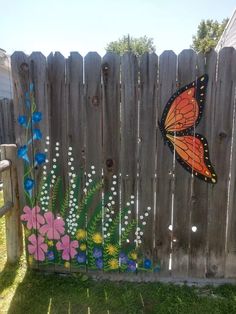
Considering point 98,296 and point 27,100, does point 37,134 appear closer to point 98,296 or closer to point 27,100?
point 27,100

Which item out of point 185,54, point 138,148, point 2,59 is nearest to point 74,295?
point 138,148

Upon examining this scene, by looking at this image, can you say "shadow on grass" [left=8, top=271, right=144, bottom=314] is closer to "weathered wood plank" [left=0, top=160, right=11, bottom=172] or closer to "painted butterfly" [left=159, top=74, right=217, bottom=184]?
"weathered wood plank" [left=0, top=160, right=11, bottom=172]

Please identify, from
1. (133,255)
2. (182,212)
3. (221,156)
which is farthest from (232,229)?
(133,255)

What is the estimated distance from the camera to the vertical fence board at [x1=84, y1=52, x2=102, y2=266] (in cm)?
279

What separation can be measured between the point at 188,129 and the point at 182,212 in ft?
2.55

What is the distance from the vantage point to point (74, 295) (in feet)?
9.45

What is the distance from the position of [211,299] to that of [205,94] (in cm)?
178

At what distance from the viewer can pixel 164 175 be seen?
291 centimetres

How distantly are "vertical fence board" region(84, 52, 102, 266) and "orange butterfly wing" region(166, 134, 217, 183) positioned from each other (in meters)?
0.64

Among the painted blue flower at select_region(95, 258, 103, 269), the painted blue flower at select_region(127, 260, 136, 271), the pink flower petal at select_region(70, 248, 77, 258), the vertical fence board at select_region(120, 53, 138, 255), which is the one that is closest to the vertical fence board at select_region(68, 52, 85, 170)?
the vertical fence board at select_region(120, 53, 138, 255)

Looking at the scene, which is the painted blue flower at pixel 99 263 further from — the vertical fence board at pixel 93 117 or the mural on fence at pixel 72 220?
the vertical fence board at pixel 93 117

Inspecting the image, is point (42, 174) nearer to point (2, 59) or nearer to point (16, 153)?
point (16, 153)

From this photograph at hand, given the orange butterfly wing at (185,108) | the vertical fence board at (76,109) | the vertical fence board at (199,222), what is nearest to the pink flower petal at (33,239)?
the vertical fence board at (76,109)

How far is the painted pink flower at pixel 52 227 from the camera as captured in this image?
3.12 metres
